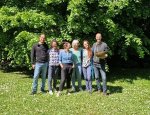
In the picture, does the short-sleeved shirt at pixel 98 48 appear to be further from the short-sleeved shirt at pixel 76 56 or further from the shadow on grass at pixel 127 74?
the shadow on grass at pixel 127 74

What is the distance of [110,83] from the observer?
17.2 metres

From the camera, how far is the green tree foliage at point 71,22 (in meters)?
16.8

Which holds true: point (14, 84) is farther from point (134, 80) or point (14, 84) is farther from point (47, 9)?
point (134, 80)

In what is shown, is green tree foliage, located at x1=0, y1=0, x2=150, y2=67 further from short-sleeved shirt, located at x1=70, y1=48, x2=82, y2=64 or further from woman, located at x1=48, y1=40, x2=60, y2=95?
woman, located at x1=48, y1=40, x2=60, y2=95

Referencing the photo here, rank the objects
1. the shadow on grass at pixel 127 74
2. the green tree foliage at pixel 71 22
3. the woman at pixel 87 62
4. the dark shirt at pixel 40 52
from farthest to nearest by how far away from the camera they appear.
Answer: the shadow on grass at pixel 127 74 → the green tree foliage at pixel 71 22 → the woman at pixel 87 62 → the dark shirt at pixel 40 52

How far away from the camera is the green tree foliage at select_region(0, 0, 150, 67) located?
16828 millimetres

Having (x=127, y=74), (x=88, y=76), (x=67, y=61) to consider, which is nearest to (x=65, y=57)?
(x=67, y=61)

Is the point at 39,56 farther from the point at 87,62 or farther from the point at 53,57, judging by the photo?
the point at 87,62

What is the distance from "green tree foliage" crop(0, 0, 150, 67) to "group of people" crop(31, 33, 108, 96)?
235cm

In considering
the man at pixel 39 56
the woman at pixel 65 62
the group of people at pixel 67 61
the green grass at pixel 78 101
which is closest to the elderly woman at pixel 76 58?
the group of people at pixel 67 61

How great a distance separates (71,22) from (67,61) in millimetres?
2838

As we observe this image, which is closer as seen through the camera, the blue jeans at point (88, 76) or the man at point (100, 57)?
the man at point (100, 57)

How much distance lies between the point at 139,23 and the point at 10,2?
6.38 meters

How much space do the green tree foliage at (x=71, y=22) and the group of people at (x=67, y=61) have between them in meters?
2.35
